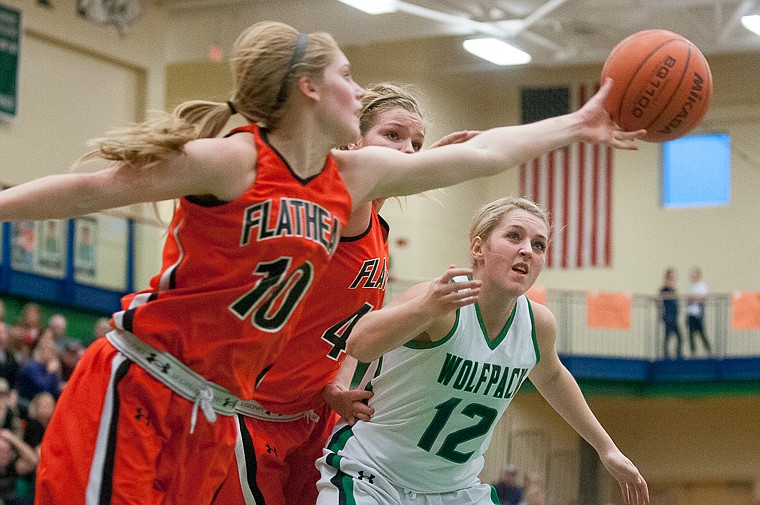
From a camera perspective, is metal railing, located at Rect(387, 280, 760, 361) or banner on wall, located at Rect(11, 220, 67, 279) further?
metal railing, located at Rect(387, 280, 760, 361)

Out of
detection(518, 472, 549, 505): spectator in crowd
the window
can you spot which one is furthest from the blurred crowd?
the window

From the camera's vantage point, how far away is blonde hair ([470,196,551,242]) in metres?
4.71

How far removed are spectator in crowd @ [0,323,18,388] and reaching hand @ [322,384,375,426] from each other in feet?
26.2

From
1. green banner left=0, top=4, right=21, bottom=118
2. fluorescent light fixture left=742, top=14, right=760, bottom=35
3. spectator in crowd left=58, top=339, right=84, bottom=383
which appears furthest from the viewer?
fluorescent light fixture left=742, top=14, right=760, bottom=35

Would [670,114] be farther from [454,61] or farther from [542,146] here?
[454,61]

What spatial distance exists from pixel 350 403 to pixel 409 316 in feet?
2.15

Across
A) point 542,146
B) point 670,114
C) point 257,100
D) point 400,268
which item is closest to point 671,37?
point 670,114

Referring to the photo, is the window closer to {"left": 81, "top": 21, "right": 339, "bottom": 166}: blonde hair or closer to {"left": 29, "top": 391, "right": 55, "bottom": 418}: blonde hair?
{"left": 29, "top": 391, "right": 55, "bottom": 418}: blonde hair

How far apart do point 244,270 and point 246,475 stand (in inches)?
40.4

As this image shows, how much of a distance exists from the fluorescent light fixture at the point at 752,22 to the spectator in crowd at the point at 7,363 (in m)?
11.6

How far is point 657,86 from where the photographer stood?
14.3 ft

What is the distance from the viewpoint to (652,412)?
22766 mm

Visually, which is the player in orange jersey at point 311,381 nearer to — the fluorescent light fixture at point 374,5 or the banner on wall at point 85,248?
the banner on wall at point 85,248

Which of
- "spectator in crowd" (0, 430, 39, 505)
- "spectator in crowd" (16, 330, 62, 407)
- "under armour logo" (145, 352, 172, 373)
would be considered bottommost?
"spectator in crowd" (0, 430, 39, 505)
